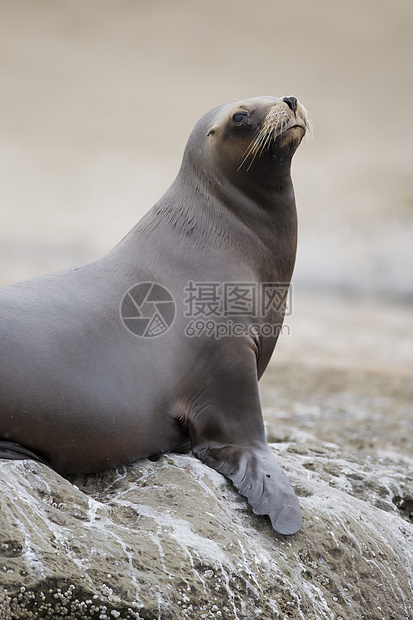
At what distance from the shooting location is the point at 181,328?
371cm

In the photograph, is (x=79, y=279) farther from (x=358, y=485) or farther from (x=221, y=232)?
(x=358, y=485)

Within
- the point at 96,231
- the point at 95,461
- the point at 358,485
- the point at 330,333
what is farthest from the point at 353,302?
the point at 95,461

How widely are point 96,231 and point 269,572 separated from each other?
20789 mm

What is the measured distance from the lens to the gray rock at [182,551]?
8.46 ft

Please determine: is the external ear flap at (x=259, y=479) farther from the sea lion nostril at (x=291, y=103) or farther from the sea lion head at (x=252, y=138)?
the sea lion nostril at (x=291, y=103)

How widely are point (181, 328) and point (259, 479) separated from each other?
2.83ft

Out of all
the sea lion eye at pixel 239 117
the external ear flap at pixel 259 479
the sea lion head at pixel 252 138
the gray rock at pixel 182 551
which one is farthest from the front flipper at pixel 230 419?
the sea lion eye at pixel 239 117

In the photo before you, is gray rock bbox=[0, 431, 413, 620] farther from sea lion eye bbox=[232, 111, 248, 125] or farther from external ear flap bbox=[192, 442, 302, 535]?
sea lion eye bbox=[232, 111, 248, 125]

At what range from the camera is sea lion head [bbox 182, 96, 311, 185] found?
3.98 m

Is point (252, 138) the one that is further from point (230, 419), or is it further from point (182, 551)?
point (182, 551)

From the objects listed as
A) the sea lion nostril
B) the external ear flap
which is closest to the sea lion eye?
the sea lion nostril

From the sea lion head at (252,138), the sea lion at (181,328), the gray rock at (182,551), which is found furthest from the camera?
the sea lion head at (252,138)

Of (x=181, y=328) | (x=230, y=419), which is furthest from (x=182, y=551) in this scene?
(x=181, y=328)

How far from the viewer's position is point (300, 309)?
1616cm
